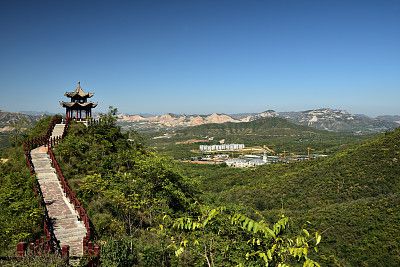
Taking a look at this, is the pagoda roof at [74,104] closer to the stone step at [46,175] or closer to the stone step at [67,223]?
the stone step at [46,175]

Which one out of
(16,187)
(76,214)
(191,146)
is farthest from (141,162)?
(191,146)

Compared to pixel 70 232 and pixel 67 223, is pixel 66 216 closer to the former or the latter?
pixel 67 223

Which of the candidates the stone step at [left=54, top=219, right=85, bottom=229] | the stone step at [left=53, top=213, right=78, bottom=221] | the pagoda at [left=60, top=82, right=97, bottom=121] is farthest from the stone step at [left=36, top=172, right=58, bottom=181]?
the pagoda at [left=60, top=82, right=97, bottom=121]

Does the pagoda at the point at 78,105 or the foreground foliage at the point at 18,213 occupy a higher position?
the pagoda at the point at 78,105

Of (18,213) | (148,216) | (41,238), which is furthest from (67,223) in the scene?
(148,216)

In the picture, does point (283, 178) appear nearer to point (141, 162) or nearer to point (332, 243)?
point (332, 243)

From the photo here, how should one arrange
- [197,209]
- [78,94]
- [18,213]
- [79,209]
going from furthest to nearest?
[78,94], [197,209], [79,209], [18,213]

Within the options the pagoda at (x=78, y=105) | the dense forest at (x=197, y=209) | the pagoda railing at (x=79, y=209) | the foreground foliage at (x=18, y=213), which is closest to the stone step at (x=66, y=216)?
the pagoda railing at (x=79, y=209)
